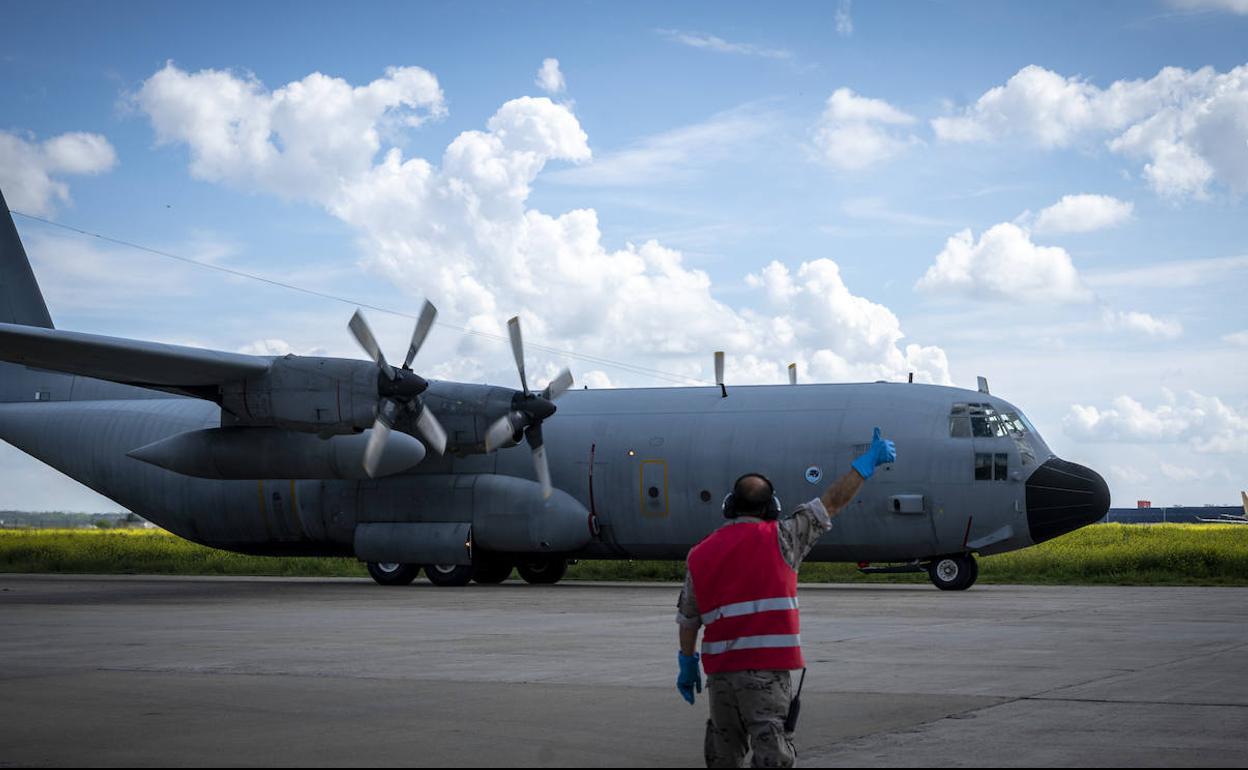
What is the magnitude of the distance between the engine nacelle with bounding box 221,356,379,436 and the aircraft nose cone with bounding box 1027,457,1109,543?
12983mm

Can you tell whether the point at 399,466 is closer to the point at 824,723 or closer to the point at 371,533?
the point at 371,533

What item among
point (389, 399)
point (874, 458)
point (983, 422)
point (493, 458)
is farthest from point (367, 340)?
point (874, 458)


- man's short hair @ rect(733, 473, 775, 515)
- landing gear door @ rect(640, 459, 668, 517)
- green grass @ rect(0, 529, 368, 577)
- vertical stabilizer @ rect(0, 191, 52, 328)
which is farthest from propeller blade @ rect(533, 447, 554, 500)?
man's short hair @ rect(733, 473, 775, 515)

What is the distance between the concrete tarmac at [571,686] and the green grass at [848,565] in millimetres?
10936

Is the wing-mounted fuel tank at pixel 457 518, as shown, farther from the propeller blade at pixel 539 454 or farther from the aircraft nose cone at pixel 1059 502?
the aircraft nose cone at pixel 1059 502

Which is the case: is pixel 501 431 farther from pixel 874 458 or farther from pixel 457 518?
pixel 874 458

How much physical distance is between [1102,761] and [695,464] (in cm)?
2049

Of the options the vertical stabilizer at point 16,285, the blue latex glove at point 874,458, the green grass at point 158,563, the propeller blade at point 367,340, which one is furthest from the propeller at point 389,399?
the blue latex glove at point 874,458

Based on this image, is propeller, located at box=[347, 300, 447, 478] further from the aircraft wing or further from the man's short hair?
the man's short hair

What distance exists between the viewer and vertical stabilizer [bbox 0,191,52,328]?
32.3m

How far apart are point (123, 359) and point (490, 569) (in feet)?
35.8

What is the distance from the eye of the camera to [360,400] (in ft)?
79.7

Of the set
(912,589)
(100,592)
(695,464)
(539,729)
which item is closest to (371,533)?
(100,592)

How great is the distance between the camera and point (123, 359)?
927 inches
